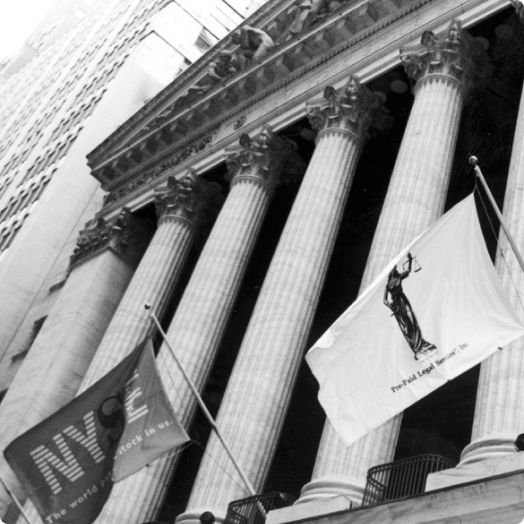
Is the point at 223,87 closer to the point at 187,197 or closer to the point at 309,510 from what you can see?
the point at 187,197

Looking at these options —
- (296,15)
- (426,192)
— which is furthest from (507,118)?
(296,15)

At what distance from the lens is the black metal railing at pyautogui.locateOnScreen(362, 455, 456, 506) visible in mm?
18391

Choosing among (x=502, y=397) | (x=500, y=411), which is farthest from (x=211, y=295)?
(x=500, y=411)

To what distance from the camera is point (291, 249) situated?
2641 centimetres

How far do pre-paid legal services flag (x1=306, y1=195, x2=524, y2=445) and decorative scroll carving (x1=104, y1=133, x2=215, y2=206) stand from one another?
65.9 ft

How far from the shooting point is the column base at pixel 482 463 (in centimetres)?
1594

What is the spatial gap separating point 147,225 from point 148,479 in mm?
14901

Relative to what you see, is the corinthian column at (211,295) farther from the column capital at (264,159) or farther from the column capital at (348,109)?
the column capital at (348,109)

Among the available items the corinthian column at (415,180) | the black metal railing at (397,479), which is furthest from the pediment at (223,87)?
the black metal railing at (397,479)

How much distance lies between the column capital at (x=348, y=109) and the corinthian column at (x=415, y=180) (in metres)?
2.00

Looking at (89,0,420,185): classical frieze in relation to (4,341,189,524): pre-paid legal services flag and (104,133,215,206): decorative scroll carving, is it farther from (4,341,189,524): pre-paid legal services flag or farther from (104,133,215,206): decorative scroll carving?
(4,341,189,524): pre-paid legal services flag

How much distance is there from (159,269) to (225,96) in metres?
6.89

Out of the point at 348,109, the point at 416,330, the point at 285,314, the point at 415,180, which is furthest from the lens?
the point at 348,109

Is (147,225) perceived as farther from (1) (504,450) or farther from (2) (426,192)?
(1) (504,450)
